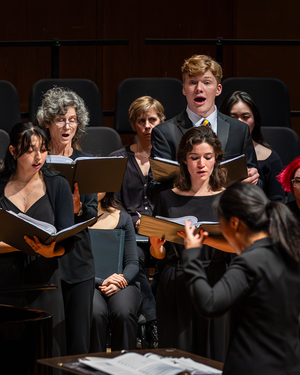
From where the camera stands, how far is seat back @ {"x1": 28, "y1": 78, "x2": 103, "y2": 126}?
3.28 meters

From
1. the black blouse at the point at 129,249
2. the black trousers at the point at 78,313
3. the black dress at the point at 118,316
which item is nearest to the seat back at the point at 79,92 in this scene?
the black blouse at the point at 129,249

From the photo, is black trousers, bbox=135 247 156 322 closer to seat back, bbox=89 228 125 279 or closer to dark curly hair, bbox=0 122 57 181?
seat back, bbox=89 228 125 279

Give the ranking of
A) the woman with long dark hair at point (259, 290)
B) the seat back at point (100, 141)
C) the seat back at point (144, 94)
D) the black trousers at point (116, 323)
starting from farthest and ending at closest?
1. the seat back at point (144, 94)
2. the seat back at point (100, 141)
3. the black trousers at point (116, 323)
4. the woman with long dark hair at point (259, 290)

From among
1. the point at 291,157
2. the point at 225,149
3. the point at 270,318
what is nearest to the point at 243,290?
the point at 270,318

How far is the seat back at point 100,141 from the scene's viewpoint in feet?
10.1

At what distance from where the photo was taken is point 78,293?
215 centimetres

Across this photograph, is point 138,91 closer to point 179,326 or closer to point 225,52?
point 225,52

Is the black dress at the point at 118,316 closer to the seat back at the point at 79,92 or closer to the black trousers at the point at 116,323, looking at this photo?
the black trousers at the point at 116,323

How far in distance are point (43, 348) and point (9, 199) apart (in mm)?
651

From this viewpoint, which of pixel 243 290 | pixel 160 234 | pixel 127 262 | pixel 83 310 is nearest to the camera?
pixel 243 290

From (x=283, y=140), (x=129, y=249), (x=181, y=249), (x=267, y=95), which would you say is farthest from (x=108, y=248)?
(x=267, y=95)

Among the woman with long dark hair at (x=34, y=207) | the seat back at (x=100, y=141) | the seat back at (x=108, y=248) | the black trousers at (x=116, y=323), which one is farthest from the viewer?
the seat back at (x=100, y=141)

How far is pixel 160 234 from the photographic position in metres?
1.88

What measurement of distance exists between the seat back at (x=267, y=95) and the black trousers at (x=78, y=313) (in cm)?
172
